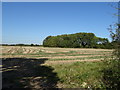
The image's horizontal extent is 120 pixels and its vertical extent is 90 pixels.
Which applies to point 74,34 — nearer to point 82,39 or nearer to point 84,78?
point 82,39

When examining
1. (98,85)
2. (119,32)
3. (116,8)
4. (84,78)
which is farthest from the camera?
(84,78)

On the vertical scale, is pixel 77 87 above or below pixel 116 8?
below

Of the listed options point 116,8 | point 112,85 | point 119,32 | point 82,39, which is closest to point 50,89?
point 112,85

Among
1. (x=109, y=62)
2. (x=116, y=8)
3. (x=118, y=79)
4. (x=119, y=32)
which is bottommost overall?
(x=118, y=79)

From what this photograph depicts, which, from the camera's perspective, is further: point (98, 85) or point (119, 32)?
point (98, 85)

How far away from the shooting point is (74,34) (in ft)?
182

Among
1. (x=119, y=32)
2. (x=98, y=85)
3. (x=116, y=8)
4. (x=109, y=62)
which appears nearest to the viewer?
(x=119, y=32)

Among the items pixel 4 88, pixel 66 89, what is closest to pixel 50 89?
pixel 66 89

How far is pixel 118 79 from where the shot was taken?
4531 mm

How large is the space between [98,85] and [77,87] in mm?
853

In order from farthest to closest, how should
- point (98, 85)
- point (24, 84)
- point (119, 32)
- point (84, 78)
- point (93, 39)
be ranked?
point (93, 39), point (84, 78), point (24, 84), point (98, 85), point (119, 32)

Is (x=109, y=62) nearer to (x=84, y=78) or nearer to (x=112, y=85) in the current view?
(x=112, y=85)

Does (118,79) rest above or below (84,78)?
above

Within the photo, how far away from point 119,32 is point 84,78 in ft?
9.79
